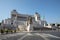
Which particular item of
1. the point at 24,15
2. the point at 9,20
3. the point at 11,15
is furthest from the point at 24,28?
the point at 24,15

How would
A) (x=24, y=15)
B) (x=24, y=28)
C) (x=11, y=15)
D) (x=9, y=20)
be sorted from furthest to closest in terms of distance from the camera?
(x=24, y=15) < (x=11, y=15) < (x=9, y=20) < (x=24, y=28)

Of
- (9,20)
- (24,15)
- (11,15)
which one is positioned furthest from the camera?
(24,15)

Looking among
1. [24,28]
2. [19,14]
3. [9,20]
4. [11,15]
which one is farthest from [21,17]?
[24,28]

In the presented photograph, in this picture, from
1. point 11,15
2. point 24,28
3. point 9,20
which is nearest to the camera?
point 24,28

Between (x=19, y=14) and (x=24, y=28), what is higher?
(x=19, y=14)

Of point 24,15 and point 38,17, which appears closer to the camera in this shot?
point 38,17

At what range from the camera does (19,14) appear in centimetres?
14562

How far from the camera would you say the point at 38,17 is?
458 ft

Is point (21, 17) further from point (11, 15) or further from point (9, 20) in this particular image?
point (9, 20)

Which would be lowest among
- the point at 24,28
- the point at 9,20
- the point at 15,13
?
the point at 24,28

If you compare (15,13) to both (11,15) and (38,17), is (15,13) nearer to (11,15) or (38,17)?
(11,15)

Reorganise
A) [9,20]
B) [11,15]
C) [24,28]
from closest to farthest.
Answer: [24,28]
[9,20]
[11,15]

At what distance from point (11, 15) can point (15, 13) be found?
5204mm

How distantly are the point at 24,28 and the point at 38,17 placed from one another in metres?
50.8
